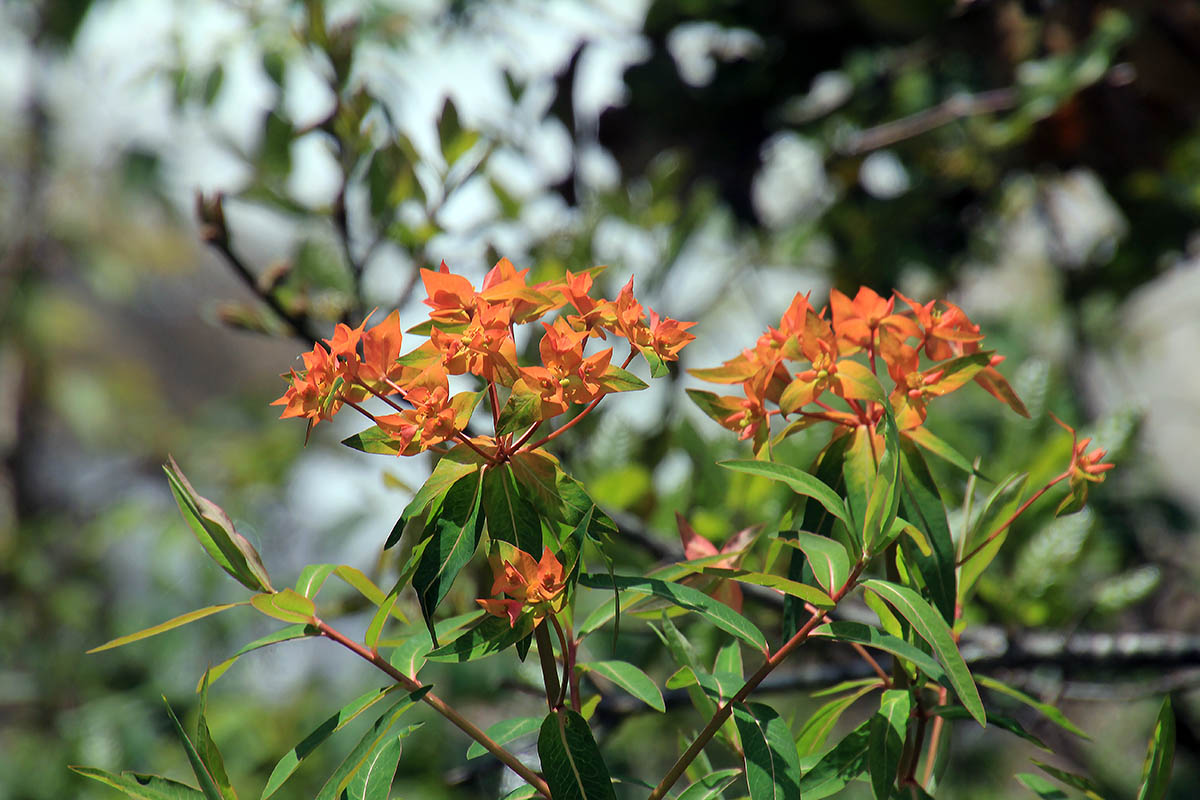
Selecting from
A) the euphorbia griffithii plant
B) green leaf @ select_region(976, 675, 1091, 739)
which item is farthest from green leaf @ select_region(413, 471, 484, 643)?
green leaf @ select_region(976, 675, 1091, 739)

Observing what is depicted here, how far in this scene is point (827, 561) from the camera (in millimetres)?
318

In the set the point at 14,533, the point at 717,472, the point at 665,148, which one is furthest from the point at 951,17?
the point at 14,533

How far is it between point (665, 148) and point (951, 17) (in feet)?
1.27

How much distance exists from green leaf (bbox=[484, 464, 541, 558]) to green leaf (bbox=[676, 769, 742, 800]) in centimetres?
11

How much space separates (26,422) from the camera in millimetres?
2611

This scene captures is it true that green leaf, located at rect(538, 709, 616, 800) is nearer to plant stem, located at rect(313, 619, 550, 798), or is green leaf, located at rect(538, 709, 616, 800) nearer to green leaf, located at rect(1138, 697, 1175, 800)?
plant stem, located at rect(313, 619, 550, 798)

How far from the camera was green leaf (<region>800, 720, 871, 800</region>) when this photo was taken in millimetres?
323

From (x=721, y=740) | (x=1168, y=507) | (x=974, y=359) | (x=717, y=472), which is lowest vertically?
(x=1168, y=507)

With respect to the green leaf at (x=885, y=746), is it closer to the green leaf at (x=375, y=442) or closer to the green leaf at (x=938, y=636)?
the green leaf at (x=938, y=636)

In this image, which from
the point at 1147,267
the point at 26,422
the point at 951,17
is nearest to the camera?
the point at 951,17

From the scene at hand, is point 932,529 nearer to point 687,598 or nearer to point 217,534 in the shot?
point 687,598

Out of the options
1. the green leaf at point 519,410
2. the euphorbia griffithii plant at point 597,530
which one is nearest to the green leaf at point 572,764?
the euphorbia griffithii plant at point 597,530

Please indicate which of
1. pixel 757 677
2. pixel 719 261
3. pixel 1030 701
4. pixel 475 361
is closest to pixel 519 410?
pixel 475 361

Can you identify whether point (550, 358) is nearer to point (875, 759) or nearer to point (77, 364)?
point (875, 759)
